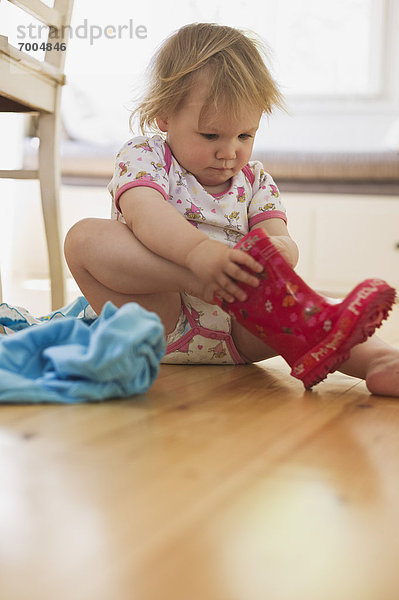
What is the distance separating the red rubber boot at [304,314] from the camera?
2.56 ft

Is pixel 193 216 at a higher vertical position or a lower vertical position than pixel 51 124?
lower

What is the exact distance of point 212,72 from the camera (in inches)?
38.3

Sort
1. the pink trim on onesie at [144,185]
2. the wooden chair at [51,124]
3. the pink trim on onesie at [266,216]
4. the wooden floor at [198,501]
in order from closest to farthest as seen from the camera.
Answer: the wooden floor at [198,501] → the pink trim on onesie at [144,185] → the pink trim on onesie at [266,216] → the wooden chair at [51,124]

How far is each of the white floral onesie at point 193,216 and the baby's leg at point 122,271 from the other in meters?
0.03

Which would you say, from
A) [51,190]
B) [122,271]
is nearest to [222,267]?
[122,271]

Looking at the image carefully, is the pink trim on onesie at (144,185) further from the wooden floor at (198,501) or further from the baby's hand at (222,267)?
the wooden floor at (198,501)

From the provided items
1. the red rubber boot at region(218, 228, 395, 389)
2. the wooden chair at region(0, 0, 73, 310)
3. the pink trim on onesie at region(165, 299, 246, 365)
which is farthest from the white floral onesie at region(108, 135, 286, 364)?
the wooden chair at region(0, 0, 73, 310)

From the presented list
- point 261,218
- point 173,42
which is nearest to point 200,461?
point 261,218

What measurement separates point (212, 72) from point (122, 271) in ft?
1.00

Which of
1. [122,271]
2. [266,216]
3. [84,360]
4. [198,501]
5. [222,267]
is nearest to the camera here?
[198,501]

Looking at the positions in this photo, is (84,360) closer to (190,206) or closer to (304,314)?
(304,314)

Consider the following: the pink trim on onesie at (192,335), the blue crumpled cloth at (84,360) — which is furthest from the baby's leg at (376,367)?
the blue crumpled cloth at (84,360)

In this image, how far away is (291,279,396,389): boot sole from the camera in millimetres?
775

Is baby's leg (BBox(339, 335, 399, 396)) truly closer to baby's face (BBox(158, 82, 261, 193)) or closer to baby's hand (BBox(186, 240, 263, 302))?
baby's hand (BBox(186, 240, 263, 302))
